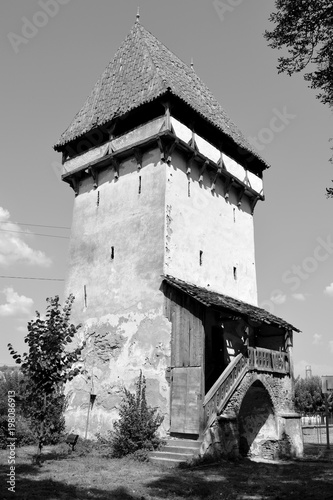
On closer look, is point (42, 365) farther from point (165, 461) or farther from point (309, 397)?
point (309, 397)

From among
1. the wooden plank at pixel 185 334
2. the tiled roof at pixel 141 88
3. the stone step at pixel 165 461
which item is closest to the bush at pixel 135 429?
the stone step at pixel 165 461

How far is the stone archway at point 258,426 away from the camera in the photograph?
1897 cm

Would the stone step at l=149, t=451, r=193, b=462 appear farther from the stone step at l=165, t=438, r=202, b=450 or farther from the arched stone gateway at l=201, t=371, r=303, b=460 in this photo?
the arched stone gateway at l=201, t=371, r=303, b=460

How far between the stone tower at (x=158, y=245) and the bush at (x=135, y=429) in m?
0.55

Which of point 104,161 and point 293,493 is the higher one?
point 104,161

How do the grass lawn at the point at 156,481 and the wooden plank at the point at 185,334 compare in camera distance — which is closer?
the grass lawn at the point at 156,481

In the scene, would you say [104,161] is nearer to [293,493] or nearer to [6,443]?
[6,443]

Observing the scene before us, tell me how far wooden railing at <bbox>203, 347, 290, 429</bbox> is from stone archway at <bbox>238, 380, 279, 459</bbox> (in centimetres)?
124

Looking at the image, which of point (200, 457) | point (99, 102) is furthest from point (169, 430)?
point (99, 102)

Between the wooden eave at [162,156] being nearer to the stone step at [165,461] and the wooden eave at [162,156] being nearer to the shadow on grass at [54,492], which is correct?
the stone step at [165,461]

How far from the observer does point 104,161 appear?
2141 centimetres

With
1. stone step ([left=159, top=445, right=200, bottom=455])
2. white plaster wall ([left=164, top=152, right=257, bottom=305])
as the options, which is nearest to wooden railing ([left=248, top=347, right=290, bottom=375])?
white plaster wall ([left=164, top=152, right=257, bottom=305])

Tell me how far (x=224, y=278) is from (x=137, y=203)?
5.67 m

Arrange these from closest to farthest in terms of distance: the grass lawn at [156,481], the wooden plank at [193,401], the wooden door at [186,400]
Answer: the grass lawn at [156,481] → the wooden plank at [193,401] → the wooden door at [186,400]
